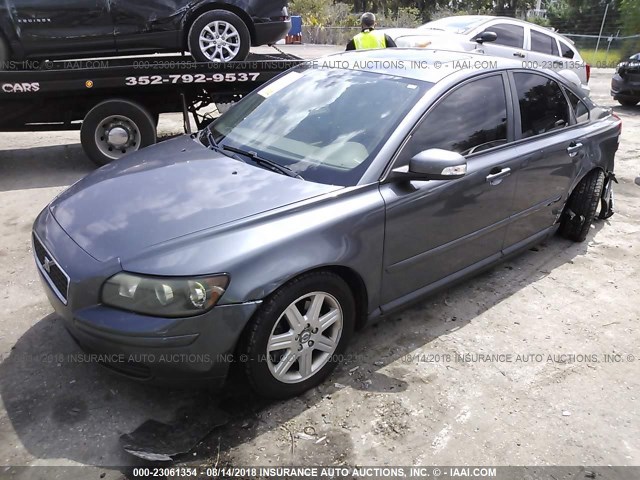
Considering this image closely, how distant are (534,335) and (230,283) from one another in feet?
7.00

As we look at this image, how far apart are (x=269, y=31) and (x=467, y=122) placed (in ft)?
14.1

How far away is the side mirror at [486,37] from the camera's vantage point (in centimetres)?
879

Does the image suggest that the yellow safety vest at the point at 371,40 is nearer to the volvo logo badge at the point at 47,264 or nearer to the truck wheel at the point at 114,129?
the truck wheel at the point at 114,129

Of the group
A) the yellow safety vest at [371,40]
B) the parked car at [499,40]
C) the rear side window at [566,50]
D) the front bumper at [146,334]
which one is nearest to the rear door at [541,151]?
the front bumper at [146,334]

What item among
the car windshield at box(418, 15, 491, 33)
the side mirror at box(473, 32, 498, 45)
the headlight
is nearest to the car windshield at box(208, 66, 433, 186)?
the headlight

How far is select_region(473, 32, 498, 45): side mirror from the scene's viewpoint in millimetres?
8789

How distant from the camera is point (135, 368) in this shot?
7.91ft

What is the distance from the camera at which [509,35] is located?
31.6ft

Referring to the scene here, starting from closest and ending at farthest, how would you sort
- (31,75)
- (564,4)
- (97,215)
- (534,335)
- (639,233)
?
(97,215)
(534,335)
(639,233)
(31,75)
(564,4)

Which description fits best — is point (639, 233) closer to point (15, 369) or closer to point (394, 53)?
point (394, 53)

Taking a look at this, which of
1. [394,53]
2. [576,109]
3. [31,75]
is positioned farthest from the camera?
[31,75]

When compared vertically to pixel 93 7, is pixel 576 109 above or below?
below

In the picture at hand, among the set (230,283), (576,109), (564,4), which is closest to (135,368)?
(230,283)

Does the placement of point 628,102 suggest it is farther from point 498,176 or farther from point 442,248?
point 442,248
